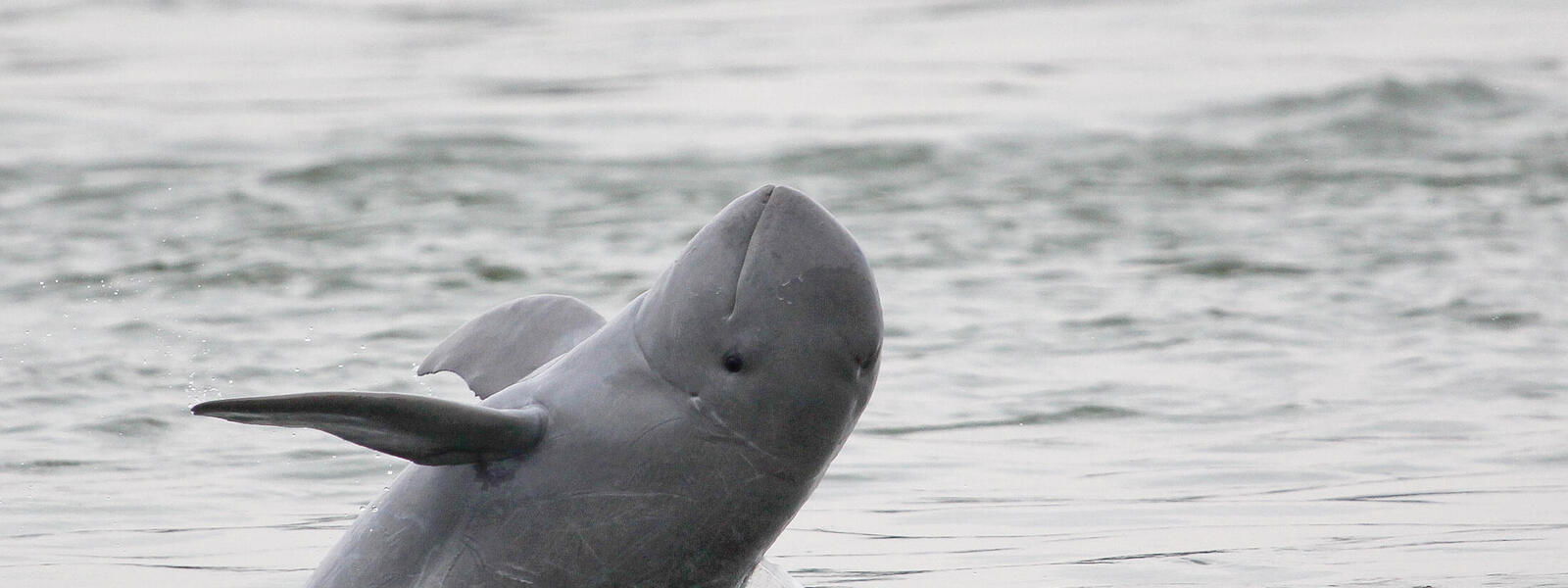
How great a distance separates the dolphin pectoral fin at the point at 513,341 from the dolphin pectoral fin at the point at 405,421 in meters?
0.57

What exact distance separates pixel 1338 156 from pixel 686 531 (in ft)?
44.3

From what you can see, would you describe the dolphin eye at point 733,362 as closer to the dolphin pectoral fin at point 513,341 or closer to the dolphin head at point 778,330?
the dolphin head at point 778,330

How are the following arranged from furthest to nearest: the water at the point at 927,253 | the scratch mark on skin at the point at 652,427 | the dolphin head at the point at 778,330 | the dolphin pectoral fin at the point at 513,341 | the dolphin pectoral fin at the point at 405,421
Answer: the water at the point at 927,253, the dolphin pectoral fin at the point at 513,341, the scratch mark on skin at the point at 652,427, the dolphin head at the point at 778,330, the dolphin pectoral fin at the point at 405,421

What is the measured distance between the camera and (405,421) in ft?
14.3

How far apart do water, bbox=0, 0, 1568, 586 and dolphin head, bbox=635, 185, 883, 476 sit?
2.01m

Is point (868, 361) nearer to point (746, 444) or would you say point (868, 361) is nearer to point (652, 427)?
point (746, 444)

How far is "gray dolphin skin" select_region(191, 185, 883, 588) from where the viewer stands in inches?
177

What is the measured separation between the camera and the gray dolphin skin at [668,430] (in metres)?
4.50

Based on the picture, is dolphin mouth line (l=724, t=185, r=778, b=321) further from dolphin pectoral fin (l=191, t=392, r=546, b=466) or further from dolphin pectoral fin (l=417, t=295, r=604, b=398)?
dolphin pectoral fin (l=417, t=295, r=604, b=398)

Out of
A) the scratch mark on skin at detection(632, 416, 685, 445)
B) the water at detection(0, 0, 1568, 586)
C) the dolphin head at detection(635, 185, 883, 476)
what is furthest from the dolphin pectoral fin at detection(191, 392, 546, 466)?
the water at detection(0, 0, 1568, 586)

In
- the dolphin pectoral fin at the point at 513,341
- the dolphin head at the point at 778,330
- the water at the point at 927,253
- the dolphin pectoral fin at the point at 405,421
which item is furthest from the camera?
the water at the point at 927,253

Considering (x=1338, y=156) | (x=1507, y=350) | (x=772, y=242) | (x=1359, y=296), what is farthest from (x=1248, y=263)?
(x=772, y=242)

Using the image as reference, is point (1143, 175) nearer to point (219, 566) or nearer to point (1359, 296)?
point (1359, 296)

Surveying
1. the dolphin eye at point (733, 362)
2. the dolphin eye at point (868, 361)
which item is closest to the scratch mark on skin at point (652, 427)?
the dolphin eye at point (733, 362)
